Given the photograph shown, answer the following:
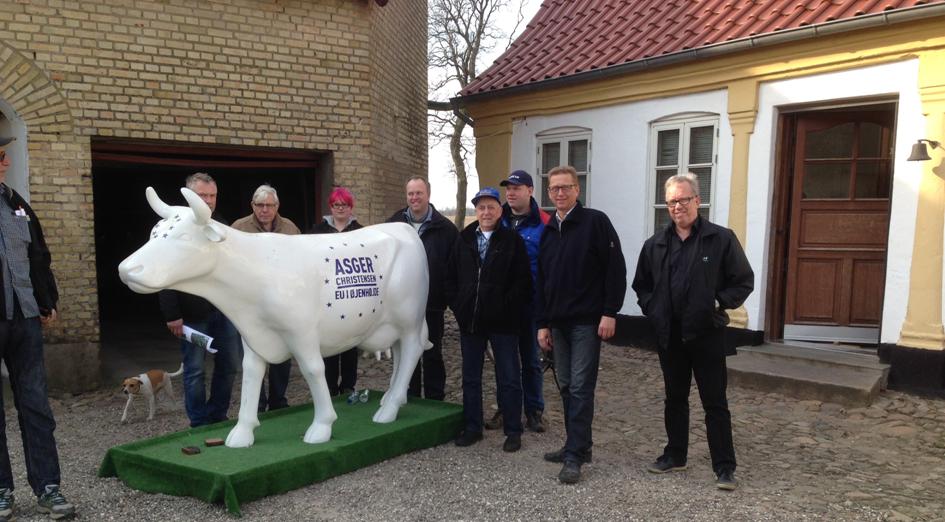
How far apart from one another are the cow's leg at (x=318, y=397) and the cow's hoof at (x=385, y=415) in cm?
49

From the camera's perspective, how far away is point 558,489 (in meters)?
4.08

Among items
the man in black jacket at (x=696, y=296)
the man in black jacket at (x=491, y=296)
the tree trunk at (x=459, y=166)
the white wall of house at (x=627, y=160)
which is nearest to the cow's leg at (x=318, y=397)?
the man in black jacket at (x=491, y=296)

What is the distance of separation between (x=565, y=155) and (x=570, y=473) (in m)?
5.60

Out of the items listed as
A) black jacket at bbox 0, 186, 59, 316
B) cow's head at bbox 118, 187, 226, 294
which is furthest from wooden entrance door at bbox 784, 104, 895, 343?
black jacket at bbox 0, 186, 59, 316

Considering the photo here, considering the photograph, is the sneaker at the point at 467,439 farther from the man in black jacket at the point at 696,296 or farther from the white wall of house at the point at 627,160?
the white wall of house at the point at 627,160

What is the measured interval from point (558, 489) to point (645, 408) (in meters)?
2.18

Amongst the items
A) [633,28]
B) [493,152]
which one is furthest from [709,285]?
[493,152]

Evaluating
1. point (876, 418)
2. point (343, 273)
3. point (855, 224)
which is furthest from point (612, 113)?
point (343, 273)

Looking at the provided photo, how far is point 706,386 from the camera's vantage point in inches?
158

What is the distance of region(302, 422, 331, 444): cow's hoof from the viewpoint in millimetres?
4262

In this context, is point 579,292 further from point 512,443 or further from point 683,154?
point 683,154

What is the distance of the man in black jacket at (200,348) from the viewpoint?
4.63 m

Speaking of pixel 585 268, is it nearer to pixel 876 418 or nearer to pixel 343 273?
pixel 343 273

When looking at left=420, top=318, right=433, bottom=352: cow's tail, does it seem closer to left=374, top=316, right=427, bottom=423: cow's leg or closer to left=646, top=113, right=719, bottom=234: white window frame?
left=374, top=316, right=427, bottom=423: cow's leg
